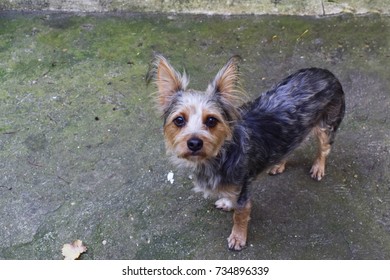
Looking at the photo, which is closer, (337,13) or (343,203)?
(343,203)

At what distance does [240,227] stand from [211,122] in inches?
39.6

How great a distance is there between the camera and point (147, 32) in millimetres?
6156

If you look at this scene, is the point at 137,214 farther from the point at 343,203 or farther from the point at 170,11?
the point at 170,11

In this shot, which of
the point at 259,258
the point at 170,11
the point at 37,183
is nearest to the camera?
the point at 259,258

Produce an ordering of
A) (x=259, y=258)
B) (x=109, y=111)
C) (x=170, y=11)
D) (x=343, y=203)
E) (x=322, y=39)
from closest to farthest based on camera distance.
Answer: (x=259, y=258)
(x=343, y=203)
(x=109, y=111)
(x=322, y=39)
(x=170, y=11)

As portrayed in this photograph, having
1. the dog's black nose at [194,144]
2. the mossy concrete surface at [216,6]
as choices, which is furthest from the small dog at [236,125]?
the mossy concrete surface at [216,6]

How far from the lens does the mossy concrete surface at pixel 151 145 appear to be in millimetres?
4008

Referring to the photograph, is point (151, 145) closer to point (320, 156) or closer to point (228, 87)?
point (228, 87)

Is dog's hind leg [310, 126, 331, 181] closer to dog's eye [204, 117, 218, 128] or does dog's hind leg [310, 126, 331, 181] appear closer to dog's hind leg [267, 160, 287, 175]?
dog's hind leg [267, 160, 287, 175]

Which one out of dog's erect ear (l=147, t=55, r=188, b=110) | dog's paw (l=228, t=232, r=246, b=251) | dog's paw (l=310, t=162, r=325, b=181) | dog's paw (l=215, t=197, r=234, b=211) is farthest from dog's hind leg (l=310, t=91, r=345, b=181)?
dog's erect ear (l=147, t=55, r=188, b=110)

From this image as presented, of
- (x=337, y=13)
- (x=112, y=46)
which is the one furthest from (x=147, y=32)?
(x=337, y=13)

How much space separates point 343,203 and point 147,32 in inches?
134

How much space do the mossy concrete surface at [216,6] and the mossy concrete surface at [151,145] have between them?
119 mm

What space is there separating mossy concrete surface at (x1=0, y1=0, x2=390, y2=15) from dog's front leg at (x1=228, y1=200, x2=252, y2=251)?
11.0 feet
